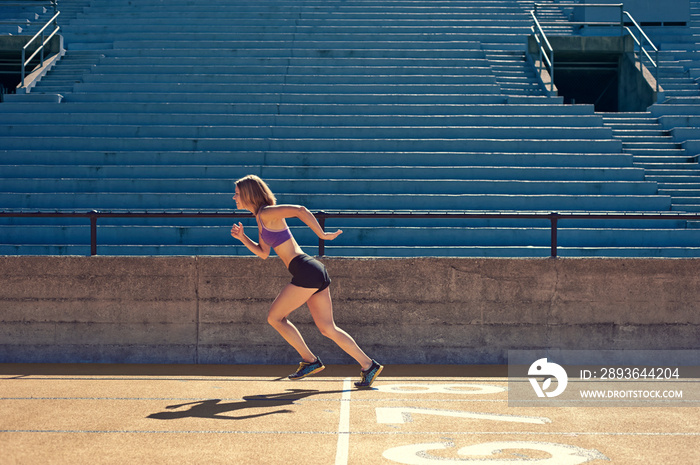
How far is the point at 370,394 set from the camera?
6387mm

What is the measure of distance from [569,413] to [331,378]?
2.48 m

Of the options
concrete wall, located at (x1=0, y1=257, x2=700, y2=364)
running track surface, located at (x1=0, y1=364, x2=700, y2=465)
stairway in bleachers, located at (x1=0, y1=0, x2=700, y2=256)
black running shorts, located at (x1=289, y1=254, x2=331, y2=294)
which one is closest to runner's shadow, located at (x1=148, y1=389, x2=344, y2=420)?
running track surface, located at (x1=0, y1=364, x2=700, y2=465)

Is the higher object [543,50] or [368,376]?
[543,50]

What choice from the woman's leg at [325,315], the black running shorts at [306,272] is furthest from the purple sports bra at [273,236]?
the woman's leg at [325,315]

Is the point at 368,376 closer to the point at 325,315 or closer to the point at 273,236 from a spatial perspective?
the point at 325,315

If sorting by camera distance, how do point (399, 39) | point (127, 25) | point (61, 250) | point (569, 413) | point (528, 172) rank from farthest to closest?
point (127, 25) → point (399, 39) → point (528, 172) → point (61, 250) → point (569, 413)

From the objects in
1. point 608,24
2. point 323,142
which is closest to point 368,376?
point 323,142

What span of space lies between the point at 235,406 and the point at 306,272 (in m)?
1.25

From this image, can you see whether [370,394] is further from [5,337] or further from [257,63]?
[257,63]

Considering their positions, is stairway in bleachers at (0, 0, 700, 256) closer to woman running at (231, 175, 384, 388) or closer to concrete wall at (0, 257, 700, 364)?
concrete wall at (0, 257, 700, 364)

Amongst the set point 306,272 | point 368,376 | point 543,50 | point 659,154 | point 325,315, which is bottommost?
point 368,376

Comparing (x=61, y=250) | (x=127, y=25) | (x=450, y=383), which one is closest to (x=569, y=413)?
(x=450, y=383)

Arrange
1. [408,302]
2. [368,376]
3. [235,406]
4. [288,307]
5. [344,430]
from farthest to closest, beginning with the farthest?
[408,302] → [368,376] → [288,307] → [235,406] → [344,430]

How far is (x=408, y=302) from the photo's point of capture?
8.01 metres
